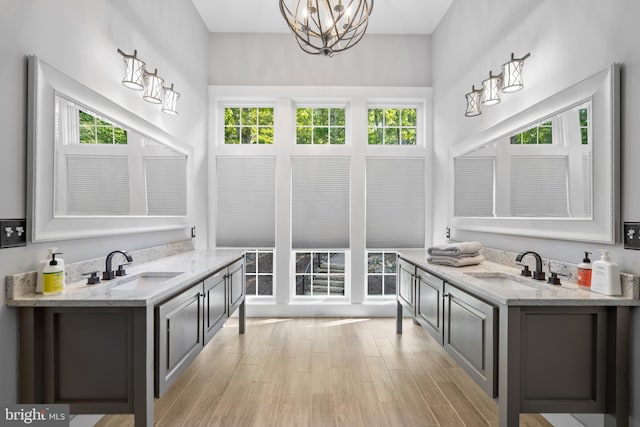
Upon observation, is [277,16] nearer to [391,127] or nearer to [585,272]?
[391,127]

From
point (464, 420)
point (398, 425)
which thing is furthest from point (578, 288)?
point (398, 425)

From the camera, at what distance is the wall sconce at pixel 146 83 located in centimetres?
256

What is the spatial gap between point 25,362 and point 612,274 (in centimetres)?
275

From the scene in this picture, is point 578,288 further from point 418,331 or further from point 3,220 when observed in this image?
point 3,220

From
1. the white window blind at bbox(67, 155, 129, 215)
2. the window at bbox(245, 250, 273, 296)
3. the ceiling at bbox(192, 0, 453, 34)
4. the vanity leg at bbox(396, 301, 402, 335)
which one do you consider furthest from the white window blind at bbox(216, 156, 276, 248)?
the white window blind at bbox(67, 155, 129, 215)

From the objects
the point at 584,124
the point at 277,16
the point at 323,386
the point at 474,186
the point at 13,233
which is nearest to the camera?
the point at 13,233

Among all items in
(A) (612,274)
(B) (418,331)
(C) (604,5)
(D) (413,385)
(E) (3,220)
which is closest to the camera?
(E) (3,220)

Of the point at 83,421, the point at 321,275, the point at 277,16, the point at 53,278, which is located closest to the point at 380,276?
the point at 321,275

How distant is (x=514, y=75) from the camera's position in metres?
2.63

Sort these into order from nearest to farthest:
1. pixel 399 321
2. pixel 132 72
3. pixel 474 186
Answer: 1. pixel 132 72
2. pixel 474 186
3. pixel 399 321

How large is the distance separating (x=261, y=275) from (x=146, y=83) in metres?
2.61

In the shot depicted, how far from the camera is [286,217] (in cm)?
447

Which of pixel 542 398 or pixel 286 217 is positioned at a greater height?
pixel 286 217

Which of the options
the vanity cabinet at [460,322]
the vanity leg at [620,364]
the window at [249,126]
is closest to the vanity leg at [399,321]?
the vanity cabinet at [460,322]
